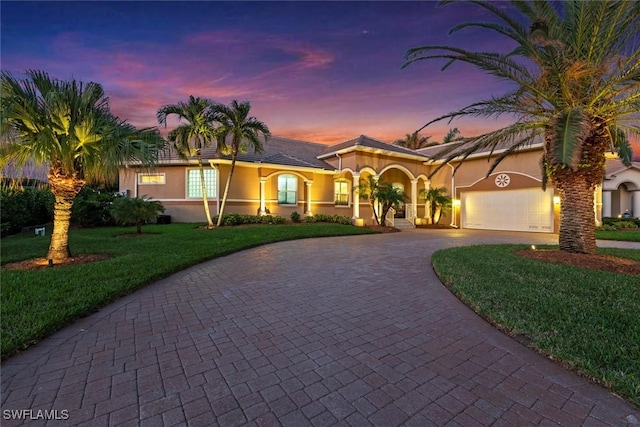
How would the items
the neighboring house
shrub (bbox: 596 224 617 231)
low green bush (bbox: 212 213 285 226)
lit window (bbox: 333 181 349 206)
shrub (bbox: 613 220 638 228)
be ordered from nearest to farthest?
low green bush (bbox: 212 213 285 226)
shrub (bbox: 596 224 617 231)
shrub (bbox: 613 220 638 228)
the neighboring house
lit window (bbox: 333 181 349 206)

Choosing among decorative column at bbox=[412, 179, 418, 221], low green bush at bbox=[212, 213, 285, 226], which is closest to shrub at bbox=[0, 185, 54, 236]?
low green bush at bbox=[212, 213, 285, 226]

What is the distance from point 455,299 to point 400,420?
3.35m

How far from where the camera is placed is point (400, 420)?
86.7 inches

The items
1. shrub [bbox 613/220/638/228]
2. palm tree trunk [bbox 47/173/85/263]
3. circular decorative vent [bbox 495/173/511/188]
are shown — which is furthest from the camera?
circular decorative vent [bbox 495/173/511/188]

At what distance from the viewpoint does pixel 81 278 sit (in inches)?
219

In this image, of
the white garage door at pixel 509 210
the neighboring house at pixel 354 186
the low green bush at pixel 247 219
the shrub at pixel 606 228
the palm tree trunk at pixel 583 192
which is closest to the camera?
the palm tree trunk at pixel 583 192

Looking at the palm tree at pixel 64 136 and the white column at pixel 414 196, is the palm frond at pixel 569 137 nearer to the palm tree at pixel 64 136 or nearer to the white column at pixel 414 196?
the palm tree at pixel 64 136

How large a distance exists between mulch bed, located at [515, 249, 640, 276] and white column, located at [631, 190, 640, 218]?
21.1 metres

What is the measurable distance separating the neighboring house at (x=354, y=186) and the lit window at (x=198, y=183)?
6 centimetres

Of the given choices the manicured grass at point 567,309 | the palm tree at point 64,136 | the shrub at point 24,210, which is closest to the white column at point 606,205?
the manicured grass at point 567,309

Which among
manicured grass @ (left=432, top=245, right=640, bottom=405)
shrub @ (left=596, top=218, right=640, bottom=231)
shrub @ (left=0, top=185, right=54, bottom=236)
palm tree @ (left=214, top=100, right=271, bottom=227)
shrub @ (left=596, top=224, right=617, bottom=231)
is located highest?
palm tree @ (left=214, top=100, right=271, bottom=227)

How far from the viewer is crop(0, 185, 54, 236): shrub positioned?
12.5m

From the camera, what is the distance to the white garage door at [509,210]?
54.3ft

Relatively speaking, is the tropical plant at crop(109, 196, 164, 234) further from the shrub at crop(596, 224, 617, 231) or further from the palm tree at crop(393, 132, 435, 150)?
the palm tree at crop(393, 132, 435, 150)
